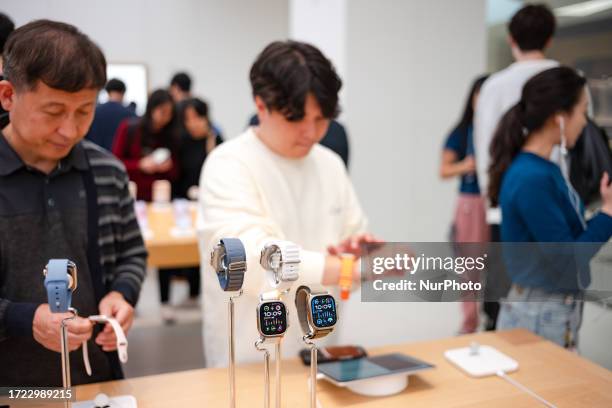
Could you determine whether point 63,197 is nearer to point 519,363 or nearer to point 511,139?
point 519,363

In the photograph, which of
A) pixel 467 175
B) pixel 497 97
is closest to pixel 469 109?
pixel 467 175

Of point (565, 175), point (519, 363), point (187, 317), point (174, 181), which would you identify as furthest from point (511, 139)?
point (187, 317)

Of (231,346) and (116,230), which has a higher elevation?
(116,230)

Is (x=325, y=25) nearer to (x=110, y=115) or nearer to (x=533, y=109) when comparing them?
(x=533, y=109)

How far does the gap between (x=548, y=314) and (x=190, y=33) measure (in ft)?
4.82

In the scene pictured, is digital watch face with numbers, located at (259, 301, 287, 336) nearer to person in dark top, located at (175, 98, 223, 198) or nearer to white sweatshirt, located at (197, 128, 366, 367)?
white sweatshirt, located at (197, 128, 366, 367)

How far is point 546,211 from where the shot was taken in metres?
1.68

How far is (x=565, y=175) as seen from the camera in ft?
5.88

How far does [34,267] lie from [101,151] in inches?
13.1

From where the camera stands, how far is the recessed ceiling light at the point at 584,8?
83.6 inches

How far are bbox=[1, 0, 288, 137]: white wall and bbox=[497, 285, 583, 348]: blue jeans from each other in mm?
1280

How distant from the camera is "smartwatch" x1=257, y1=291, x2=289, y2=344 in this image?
Result: 1.00 m

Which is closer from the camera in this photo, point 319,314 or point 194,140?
point 319,314

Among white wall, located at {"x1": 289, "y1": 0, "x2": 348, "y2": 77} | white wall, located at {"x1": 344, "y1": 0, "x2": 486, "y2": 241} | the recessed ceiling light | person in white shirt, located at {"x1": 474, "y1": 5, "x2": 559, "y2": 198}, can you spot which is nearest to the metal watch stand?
person in white shirt, located at {"x1": 474, "y1": 5, "x2": 559, "y2": 198}
